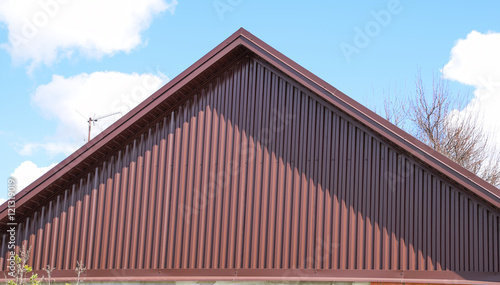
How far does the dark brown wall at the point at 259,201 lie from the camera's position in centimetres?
1386

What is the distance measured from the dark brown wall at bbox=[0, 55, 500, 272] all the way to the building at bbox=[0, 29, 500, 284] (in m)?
0.03

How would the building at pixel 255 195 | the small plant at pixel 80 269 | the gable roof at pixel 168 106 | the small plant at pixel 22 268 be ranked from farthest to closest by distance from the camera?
the small plant at pixel 80 269 < the small plant at pixel 22 268 < the gable roof at pixel 168 106 < the building at pixel 255 195

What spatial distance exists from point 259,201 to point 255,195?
0.60 ft

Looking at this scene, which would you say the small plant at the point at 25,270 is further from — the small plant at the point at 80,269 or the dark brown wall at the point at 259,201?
the dark brown wall at the point at 259,201

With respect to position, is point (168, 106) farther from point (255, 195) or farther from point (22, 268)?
point (22, 268)

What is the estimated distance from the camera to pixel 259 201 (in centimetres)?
1507

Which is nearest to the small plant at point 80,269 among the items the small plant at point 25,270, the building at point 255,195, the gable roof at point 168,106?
the small plant at point 25,270

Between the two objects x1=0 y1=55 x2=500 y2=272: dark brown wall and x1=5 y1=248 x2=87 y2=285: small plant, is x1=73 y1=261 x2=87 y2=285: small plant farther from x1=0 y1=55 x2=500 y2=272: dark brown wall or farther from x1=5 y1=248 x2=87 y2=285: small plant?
x1=0 y1=55 x2=500 y2=272: dark brown wall

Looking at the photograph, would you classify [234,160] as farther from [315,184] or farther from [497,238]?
[497,238]

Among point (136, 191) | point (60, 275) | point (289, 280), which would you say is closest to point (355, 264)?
point (289, 280)

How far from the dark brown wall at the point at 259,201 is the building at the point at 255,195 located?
3 centimetres

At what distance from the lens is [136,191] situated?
627 inches

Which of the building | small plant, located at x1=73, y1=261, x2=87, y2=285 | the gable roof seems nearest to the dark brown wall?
the building

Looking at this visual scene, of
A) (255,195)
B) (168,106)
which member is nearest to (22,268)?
(168,106)
